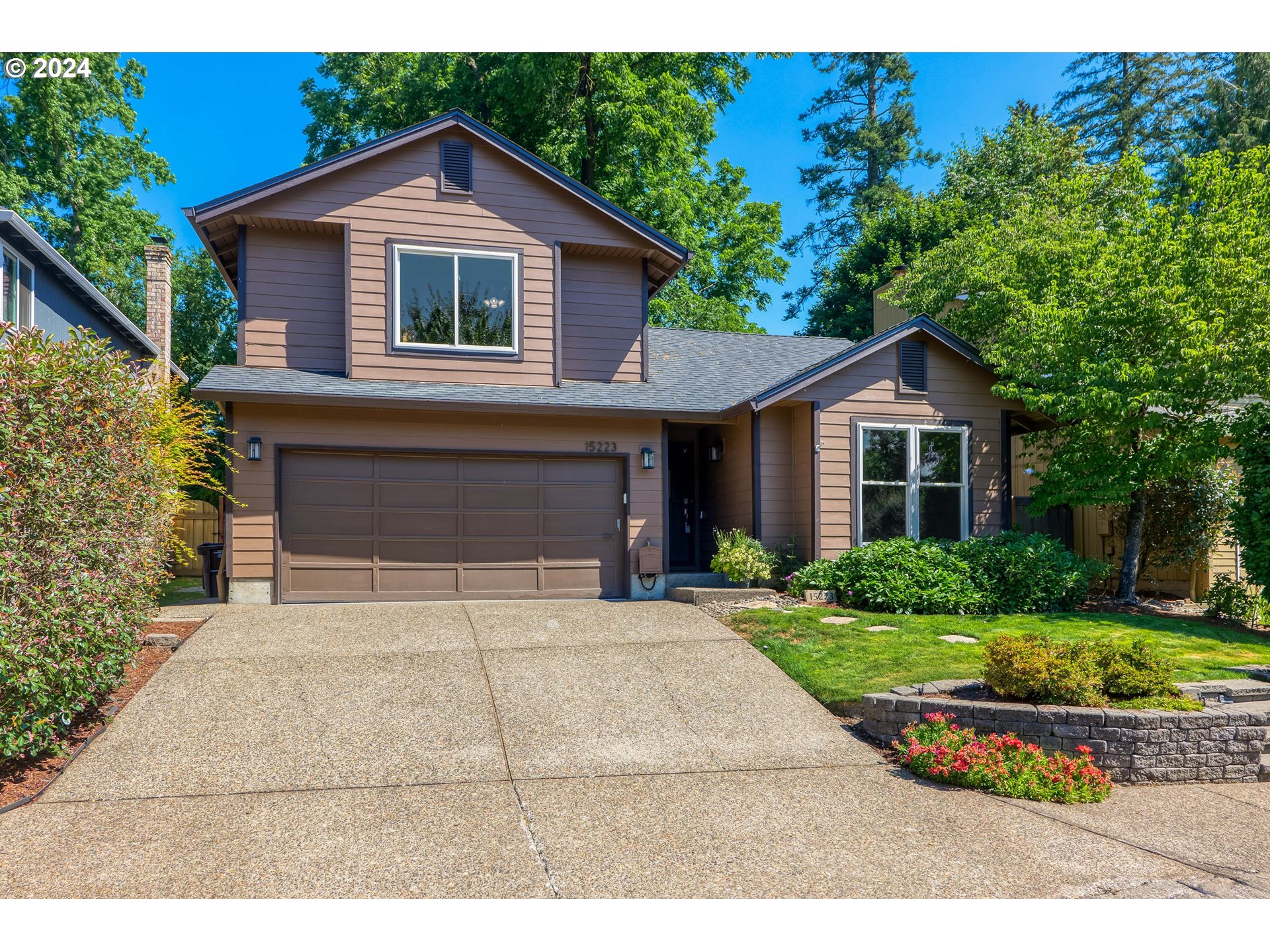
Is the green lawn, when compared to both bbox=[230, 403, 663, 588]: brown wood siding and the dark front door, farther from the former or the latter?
the dark front door

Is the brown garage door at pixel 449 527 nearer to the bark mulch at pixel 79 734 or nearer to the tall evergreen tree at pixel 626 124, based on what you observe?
the bark mulch at pixel 79 734

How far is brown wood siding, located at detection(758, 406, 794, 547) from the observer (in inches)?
469

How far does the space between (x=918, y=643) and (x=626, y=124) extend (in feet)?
51.5

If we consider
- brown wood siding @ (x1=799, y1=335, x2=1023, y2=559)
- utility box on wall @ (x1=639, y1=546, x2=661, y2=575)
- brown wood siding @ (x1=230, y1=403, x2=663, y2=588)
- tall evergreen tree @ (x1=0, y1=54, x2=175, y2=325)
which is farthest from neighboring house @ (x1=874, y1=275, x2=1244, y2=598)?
tall evergreen tree @ (x1=0, y1=54, x2=175, y2=325)

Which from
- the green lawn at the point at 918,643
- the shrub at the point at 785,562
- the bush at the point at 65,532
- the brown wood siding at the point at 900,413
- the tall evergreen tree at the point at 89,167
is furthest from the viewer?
the tall evergreen tree at the point at 89,167

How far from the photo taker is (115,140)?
26234 millimetres

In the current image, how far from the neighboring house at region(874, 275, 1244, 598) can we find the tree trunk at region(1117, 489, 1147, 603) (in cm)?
96

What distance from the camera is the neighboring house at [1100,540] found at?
1280cm

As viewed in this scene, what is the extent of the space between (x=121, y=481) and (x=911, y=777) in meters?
6.16

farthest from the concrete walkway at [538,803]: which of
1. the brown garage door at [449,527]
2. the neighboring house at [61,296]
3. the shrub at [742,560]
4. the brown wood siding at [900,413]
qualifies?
Result: the neighboring house at [61,296]

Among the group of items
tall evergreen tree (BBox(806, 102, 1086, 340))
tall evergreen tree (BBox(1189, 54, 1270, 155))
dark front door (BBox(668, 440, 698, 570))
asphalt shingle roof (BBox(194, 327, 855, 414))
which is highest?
tall evergreen tree (BBox(1189, 54, 1270, 155))

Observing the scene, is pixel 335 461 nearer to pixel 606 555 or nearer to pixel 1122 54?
pixel 606 555

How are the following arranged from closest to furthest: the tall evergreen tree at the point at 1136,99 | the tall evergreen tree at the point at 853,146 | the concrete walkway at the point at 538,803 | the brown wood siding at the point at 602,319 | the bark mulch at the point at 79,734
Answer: the concrete walkway at the point at 538,803 → the bark mulch at the point at 79,734 → the brown wood siding at the point at 602,319 → the tall evergreen tree at the point at 1136,99 → the tall evergreen tree at the point at 853,146

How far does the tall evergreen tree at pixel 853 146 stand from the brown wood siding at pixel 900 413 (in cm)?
2278
